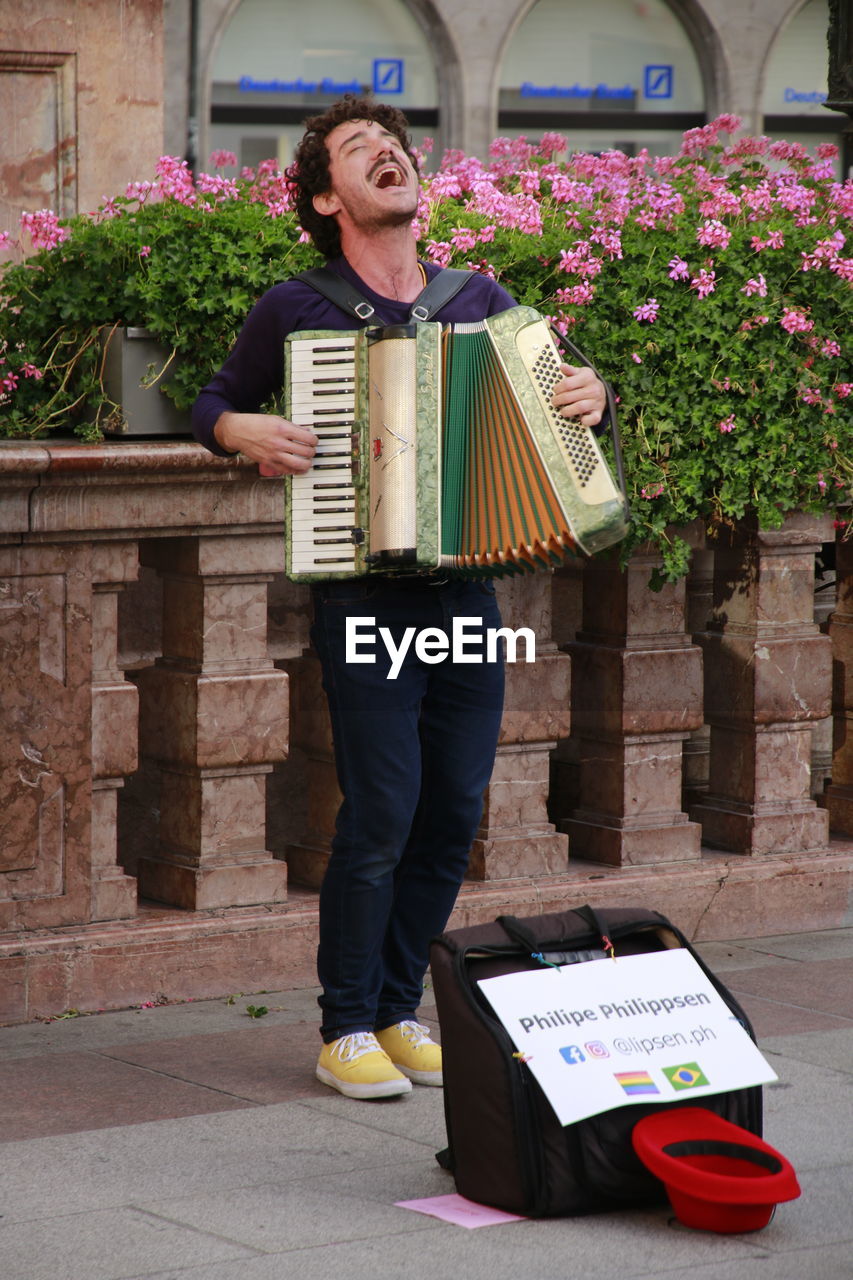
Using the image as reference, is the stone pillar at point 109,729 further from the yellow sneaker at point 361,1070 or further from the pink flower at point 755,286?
the pink flower at point 755,286

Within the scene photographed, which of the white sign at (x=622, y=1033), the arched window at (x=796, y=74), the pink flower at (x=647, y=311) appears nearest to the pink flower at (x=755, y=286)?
the pink flower at (x=647, y=311)

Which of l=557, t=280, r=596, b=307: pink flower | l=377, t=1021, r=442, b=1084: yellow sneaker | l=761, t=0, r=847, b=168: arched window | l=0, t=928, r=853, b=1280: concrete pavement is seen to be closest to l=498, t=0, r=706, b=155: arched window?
l=761, t=0, r=847, b=168: arched window

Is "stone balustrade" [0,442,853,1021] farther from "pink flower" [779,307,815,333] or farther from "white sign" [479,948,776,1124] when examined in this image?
"white sign" [479,948,776,1124]

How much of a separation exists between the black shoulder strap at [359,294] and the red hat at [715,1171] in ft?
5.53

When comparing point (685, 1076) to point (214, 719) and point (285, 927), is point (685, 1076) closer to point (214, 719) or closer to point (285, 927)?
point (285, 927)

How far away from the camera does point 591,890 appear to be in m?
5.27

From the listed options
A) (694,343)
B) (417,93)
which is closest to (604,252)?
(694,343)

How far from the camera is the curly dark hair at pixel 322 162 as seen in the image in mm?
4168

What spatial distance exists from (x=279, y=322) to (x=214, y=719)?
1120 mm

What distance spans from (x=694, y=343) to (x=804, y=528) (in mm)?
763

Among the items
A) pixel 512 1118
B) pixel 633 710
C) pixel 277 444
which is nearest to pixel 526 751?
pixel 633 710

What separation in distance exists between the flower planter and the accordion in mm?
771

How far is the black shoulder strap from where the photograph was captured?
13.3 ft

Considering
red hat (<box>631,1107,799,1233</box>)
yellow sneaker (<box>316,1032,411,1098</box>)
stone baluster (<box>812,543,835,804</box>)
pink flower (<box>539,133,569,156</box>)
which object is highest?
pink flower (<box>539,133,569,156</box>)
